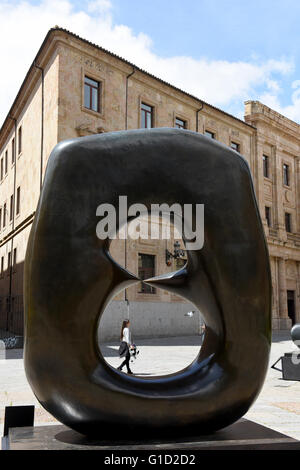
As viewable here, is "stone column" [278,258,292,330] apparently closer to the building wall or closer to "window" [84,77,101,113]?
the building wall

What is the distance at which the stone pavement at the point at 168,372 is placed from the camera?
5.57 m

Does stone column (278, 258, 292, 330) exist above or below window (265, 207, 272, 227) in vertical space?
below

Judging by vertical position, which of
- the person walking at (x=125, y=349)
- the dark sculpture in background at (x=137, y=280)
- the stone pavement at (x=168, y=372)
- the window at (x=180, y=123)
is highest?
the window at (x=180, y=123)

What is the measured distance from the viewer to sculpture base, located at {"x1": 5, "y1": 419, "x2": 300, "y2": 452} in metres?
3.08

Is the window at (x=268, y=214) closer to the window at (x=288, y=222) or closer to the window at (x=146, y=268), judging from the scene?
the window at (x=288, y=222)

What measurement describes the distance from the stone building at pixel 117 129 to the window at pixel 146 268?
5 cm

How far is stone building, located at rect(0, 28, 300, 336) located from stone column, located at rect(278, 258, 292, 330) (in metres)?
0.06

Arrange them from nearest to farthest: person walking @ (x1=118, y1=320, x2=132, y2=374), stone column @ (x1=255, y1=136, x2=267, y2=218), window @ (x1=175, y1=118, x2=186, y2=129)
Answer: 1. person walking @ (x1=118, y1=320, x2=132, y2=374)
2. window @ (x1=175, y1=118, x2=186, y2=129)
3. stone column @ (x1=255, y1=136, x2=267, y2=218)

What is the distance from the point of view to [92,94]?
19922 mm

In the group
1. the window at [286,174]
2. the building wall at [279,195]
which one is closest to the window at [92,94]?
the building wall at [279,195]

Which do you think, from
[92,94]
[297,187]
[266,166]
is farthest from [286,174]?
[92,94]

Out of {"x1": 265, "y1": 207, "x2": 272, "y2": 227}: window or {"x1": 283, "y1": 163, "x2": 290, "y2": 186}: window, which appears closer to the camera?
{"x1": 265, "y1": 207, "x2": 272, "y2": 227}: window

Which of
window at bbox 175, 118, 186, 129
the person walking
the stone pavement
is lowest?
the stone pavement

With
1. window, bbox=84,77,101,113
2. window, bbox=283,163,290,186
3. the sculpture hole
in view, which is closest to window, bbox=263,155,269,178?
window, bbox=283,163,290,186
